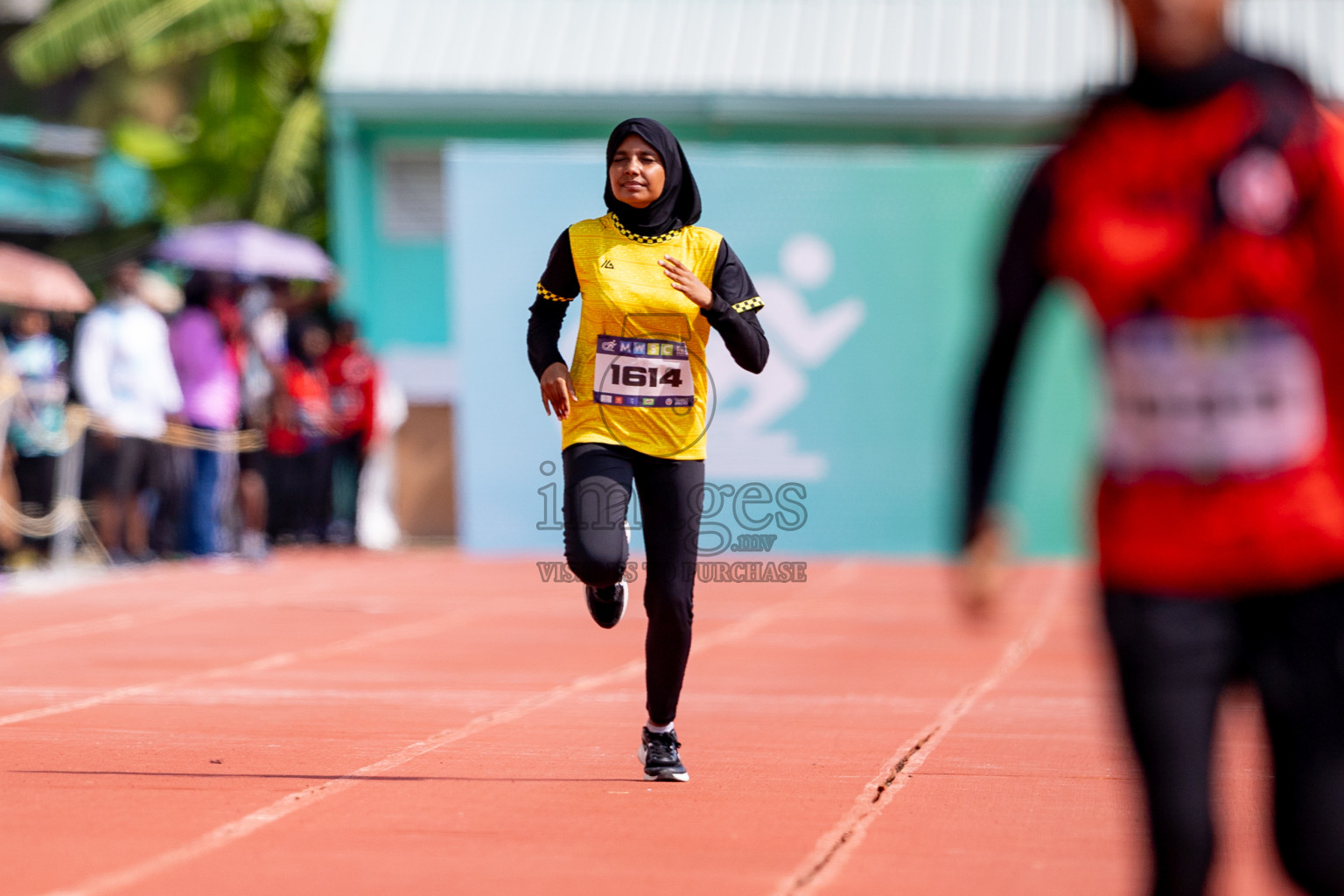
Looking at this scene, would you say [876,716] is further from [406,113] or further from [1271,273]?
[406,113]

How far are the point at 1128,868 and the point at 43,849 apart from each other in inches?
112

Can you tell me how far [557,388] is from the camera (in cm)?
626

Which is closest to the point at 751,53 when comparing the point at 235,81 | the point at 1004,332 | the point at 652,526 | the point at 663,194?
the point at 235,81

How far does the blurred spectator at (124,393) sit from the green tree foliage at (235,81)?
23.5ft

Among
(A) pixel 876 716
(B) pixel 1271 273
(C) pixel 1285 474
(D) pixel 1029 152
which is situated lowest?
(A) pixel 876 716

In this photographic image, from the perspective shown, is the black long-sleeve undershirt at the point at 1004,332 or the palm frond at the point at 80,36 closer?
the black long-sleeve undershirt at the point at 1004,332

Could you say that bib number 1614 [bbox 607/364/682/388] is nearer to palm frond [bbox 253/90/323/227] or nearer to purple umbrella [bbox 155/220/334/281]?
purple umbrella [bbox 155/220/334/281]

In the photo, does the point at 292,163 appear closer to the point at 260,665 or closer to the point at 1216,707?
the point at 260,665

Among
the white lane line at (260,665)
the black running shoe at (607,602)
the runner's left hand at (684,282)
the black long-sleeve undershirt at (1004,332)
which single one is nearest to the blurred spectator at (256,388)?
the white lane line at (260,665)

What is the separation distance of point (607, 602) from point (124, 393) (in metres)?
9.01

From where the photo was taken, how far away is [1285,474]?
3.26m

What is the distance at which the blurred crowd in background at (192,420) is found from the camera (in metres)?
14.8

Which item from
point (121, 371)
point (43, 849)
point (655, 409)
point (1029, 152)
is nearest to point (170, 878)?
point (43, 849)

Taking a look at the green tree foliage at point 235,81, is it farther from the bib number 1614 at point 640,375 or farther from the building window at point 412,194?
the bib number 1614 at point 640,375
